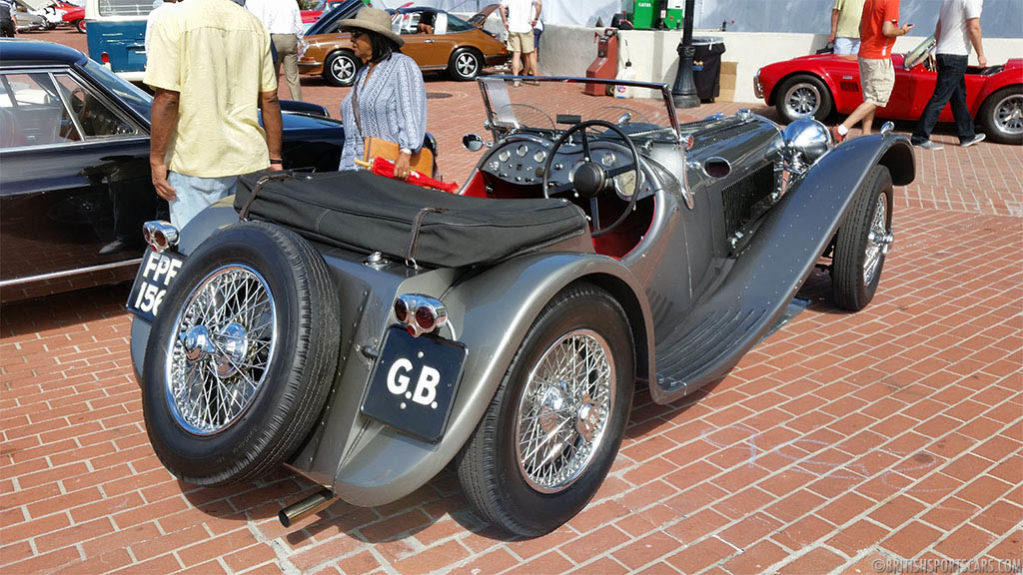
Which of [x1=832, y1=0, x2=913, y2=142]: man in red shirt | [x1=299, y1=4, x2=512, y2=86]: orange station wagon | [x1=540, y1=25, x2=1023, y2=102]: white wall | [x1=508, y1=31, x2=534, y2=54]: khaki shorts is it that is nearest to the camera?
[x1=832, y1=0, x2=913, y2=142]: man in red shirt

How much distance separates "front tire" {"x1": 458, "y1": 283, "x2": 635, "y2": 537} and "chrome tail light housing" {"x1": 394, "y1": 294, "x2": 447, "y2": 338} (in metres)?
0.29

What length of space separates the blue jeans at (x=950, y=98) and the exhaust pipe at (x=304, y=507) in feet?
29.5

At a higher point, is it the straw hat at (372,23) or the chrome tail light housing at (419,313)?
the straw hat at (372,23)

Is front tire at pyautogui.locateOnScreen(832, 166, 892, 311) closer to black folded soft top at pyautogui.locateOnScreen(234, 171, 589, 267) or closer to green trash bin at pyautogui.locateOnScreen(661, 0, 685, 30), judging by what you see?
black folded soft top at pyautogui.locateOnScreen(234, 171, 589, 267)

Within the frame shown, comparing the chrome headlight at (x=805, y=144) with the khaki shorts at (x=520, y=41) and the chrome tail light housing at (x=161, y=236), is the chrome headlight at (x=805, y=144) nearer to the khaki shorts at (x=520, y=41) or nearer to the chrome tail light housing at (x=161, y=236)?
the chrome tail light housing at (x=161, y=236)

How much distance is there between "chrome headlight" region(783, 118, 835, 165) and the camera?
5.44 metres

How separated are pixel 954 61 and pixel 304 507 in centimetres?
919

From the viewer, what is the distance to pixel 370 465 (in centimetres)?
262

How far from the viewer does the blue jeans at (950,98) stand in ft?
30.7

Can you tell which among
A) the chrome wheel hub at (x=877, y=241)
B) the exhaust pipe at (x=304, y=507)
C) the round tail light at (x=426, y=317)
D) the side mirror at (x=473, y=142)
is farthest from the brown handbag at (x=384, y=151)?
the chrome wheel hub at (x=877, y=241)

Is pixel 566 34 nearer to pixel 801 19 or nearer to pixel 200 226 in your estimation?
pixel 801 19

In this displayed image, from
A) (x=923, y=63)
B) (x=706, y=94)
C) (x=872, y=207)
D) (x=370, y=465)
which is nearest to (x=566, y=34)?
(x=706, y=94)

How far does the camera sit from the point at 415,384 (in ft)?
8.55

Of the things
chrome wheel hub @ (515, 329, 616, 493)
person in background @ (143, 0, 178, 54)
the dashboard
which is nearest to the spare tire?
chrome wheel hub @ (515, 329, 616, 493)
